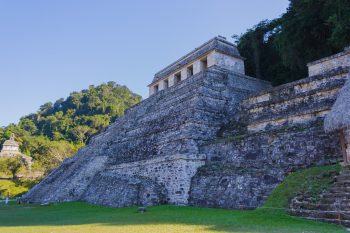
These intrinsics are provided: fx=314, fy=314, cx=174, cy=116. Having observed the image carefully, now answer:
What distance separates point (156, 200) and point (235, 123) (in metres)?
4.96

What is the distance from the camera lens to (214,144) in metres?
12.4

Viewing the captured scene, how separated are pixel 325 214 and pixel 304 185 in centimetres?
→ 129

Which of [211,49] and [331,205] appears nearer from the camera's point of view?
[331,205]

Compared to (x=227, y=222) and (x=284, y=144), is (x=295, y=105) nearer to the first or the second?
(x=284, y=144)

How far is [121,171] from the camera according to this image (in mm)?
14789

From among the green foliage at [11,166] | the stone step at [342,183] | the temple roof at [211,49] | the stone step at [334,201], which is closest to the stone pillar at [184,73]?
the temple roof at [211,49]

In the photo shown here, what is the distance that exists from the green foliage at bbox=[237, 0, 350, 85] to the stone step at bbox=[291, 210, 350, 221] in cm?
1039

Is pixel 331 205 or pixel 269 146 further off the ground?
pixel 269 146

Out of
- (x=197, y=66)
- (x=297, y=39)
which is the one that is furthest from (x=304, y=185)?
(x=197, y=66)

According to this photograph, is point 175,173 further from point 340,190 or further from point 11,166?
point 11,166

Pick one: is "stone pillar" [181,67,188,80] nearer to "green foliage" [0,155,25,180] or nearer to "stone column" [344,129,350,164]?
"stone column" [344,129,350,164]

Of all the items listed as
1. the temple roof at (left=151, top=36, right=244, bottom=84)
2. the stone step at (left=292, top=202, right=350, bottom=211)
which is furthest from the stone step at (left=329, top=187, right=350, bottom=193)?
the temple roof at (left=151, top=36, right=244, bottom=84)

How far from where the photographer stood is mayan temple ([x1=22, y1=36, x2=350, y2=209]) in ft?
32.0

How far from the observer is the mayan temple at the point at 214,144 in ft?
32.0
